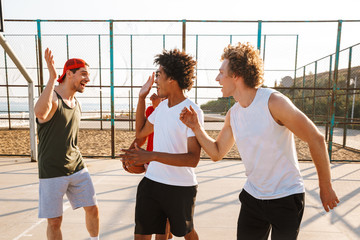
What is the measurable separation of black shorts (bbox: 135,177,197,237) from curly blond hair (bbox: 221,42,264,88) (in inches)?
36.8

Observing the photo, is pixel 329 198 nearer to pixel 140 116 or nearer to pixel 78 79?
pixel 140 116

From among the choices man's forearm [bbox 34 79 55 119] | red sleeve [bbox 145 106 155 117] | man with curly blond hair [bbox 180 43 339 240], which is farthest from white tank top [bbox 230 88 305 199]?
man's forearm [bbox 34 79 55 119]

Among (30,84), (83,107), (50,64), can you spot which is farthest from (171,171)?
(83,107)

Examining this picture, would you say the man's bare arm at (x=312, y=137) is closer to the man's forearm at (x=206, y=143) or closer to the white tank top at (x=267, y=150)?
the white tank top at (x=267, y=150)

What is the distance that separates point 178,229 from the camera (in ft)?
6.38

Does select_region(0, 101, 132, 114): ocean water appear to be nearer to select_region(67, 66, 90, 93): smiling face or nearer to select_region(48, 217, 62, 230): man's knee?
select_region(67, 66, 90, 93): smiling face

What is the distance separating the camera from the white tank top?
1629 mm

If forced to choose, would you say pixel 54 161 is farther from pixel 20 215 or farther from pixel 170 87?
pixel 20 215

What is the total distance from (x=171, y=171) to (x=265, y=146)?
74 cm

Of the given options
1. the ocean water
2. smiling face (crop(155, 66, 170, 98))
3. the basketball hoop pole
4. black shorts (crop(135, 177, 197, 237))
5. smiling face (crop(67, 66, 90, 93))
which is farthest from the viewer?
the ocean water

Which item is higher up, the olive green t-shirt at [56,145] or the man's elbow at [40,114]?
the man's elbow at [40,114]

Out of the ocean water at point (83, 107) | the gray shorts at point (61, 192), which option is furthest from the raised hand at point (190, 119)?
the ocean water at point (83, 107)

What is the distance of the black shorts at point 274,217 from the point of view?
164 centimetres

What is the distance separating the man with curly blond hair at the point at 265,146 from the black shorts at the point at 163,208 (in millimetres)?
411
